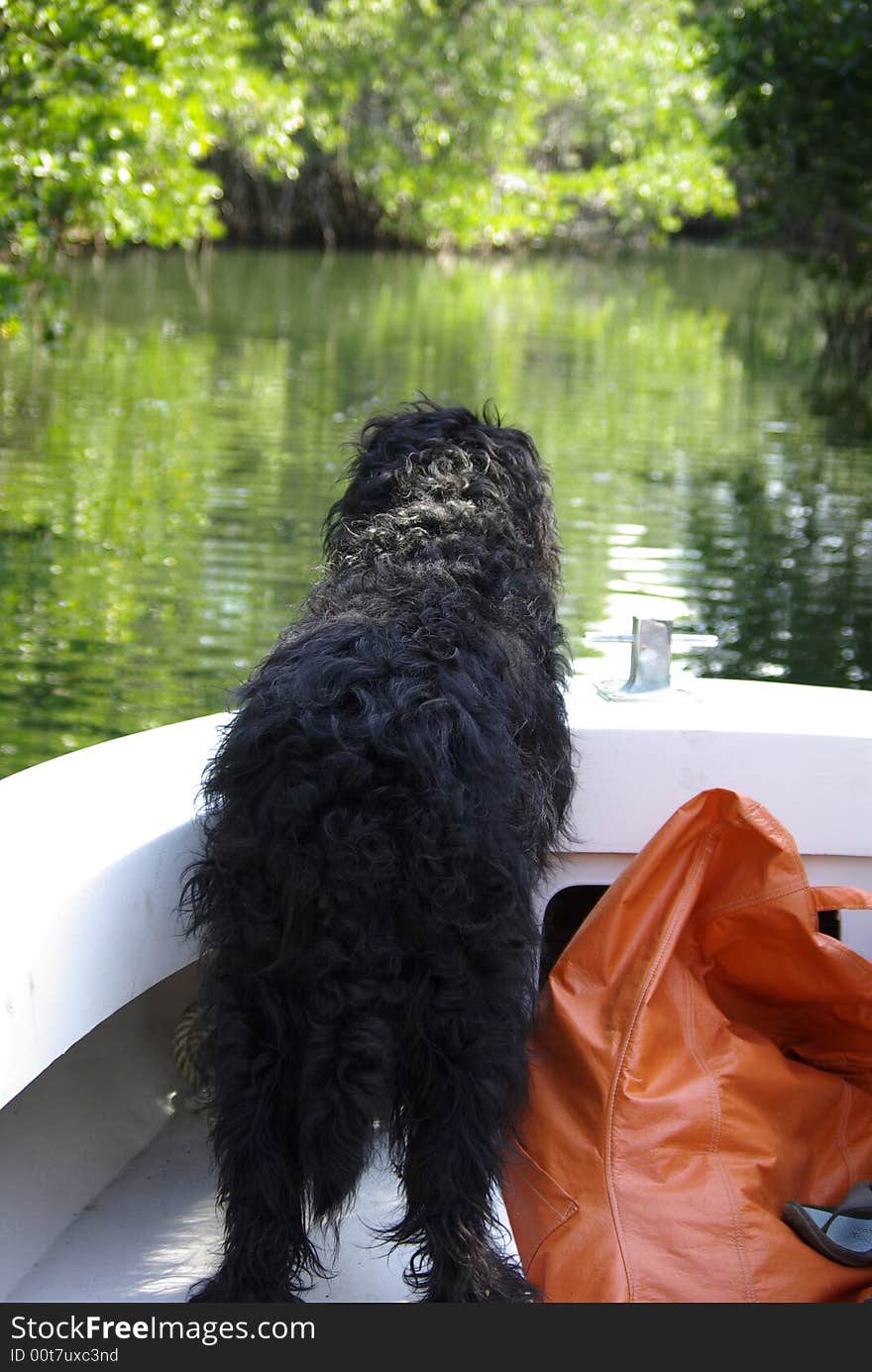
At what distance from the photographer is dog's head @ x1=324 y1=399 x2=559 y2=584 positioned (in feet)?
7.73

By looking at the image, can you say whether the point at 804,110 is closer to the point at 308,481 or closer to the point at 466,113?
the point at 308,481

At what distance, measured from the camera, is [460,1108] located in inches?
74.5

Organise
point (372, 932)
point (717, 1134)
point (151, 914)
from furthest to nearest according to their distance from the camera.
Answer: point (717, 1134), point (151, 914), point (372, 932)

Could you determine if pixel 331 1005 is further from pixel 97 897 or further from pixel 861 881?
pixel 861 881

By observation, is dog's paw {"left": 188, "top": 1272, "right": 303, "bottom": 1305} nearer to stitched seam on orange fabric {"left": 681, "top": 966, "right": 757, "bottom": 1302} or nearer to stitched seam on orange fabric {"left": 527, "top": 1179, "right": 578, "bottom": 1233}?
stitched seam on orange fabric {"left": 527, "top": 1179, "right": 578, "bottom": 1233}

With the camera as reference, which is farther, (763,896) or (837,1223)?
(763,896)

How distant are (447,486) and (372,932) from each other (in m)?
0.89

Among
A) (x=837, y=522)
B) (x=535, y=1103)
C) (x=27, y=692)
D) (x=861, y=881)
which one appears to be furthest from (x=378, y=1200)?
(x=837, y=522)

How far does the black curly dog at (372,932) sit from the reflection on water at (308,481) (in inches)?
28.2

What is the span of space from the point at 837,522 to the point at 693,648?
3010mm

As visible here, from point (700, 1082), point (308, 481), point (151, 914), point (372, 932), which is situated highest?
point (372, 932)

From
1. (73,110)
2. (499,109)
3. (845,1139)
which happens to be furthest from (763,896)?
(499,109)

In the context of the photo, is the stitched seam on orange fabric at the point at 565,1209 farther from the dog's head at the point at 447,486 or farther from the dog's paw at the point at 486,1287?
the dog's head at the point at 447,486

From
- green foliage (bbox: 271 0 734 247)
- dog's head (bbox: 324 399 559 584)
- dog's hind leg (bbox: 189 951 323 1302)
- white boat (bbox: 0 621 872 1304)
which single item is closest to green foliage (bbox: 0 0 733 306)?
green foliage (bbox: 271 0 734 247)
